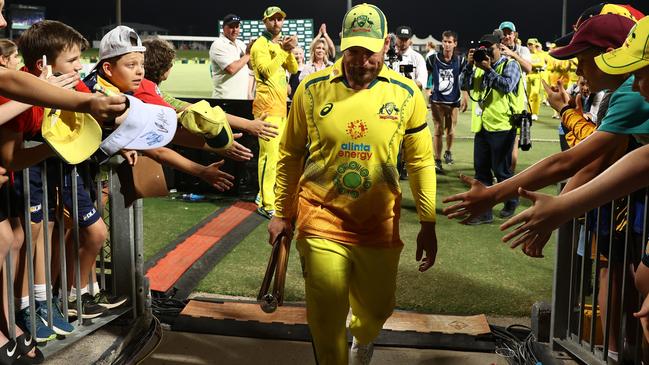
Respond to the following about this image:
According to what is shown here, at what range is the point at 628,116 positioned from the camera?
309 cm

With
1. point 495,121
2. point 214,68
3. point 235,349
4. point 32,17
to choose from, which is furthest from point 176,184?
point 32,17

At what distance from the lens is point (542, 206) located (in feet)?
7.95

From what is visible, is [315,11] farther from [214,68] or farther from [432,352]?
[432,352]

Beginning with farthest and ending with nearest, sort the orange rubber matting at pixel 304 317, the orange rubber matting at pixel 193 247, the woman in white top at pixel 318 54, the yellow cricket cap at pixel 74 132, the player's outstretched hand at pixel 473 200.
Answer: the woman in white top at pixel 318 54
the orange rubber matting at pixel 193 247
the orange rubber matting at pixel 304 317
the yellow cricket cap at pixel 74 132
the player's outstretched hand at pixel 473 200

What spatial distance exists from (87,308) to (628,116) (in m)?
3.27

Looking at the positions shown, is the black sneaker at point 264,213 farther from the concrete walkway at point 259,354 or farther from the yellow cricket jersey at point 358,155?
the yellow cricket jersey at point 358,155

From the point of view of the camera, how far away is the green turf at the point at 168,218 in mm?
7457

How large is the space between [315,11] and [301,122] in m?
69.0

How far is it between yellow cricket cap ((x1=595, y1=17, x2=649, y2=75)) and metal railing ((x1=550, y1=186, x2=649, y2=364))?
84 cm

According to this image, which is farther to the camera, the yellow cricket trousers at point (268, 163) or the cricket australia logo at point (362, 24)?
the yellow cricket trousers at point (268, 163)

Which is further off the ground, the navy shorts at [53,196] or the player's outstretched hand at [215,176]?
the player's outstretched hand at [215,176]

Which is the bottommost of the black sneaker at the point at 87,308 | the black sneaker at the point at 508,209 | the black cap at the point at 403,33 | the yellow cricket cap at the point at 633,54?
the black sneaker at the point at 508,209

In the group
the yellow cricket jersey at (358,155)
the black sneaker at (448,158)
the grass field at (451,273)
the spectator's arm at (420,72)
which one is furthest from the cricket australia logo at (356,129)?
the black sneaker at (448,158)

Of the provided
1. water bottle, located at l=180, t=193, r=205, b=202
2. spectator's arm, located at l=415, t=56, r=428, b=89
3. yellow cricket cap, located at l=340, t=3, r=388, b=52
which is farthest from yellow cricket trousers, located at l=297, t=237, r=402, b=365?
spectator's arm, located at l=415, t=56, r=428, b=89
